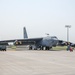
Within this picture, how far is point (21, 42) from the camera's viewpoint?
228 feet

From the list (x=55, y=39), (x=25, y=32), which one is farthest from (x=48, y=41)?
(x=25, y=32)

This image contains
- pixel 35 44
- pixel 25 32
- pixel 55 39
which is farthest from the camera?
pixel 25 32
